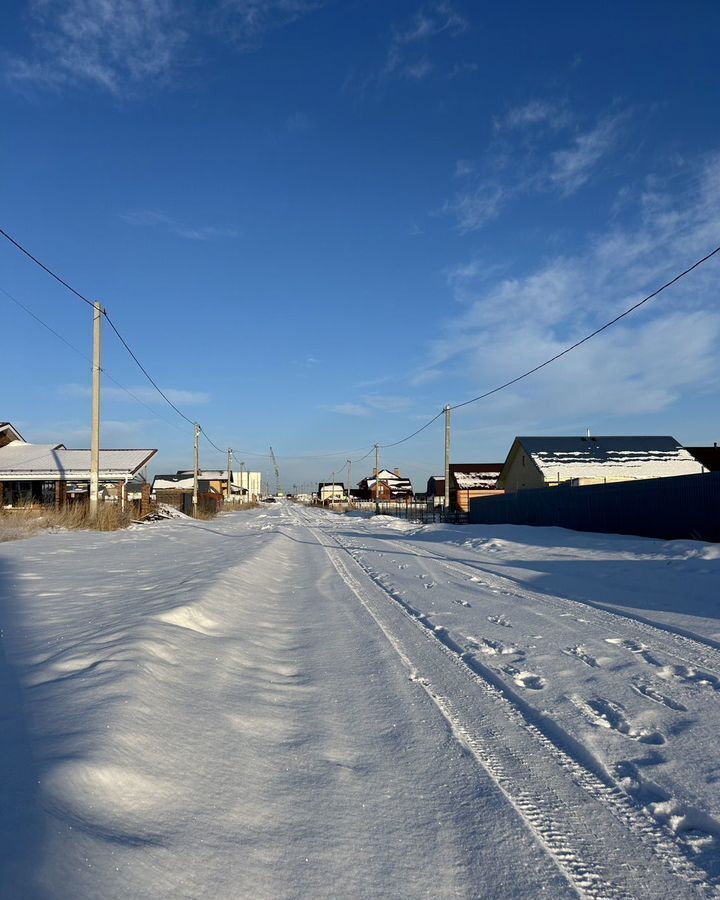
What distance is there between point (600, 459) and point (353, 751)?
1456 inches

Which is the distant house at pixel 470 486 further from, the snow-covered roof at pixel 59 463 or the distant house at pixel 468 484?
the snow-covered roof at pixel 59 463

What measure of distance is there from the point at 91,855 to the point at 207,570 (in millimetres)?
9479

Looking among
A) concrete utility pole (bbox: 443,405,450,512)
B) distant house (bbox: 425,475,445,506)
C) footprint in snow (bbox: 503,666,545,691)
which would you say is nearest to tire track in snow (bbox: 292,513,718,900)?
footprint in snow (bbox: 503,666,545,691)

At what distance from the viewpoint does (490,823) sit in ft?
9.86

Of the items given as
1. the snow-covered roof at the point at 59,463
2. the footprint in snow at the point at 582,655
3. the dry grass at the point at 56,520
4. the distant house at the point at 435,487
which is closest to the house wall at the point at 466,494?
the distant house at the point at 435,487

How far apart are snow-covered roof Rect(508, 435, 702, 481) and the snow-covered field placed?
98.6 ft

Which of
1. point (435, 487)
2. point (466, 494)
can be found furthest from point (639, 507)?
point (435, 487)

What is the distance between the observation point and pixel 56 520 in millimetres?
22578

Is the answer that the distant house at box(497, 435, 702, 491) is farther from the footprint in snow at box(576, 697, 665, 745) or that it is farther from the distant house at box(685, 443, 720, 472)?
the footprint in snow at box(576, 697, 665, 745)

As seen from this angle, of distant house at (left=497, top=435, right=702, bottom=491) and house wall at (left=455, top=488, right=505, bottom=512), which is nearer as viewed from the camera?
distant house at (left=497, top=435, right=702, bottom=491)

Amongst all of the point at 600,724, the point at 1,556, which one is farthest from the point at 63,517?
the point at 600,724

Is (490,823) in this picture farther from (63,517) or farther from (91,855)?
(63,517)

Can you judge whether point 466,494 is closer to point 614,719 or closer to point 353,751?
point 614,719

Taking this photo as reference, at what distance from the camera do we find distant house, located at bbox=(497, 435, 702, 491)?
121ft
